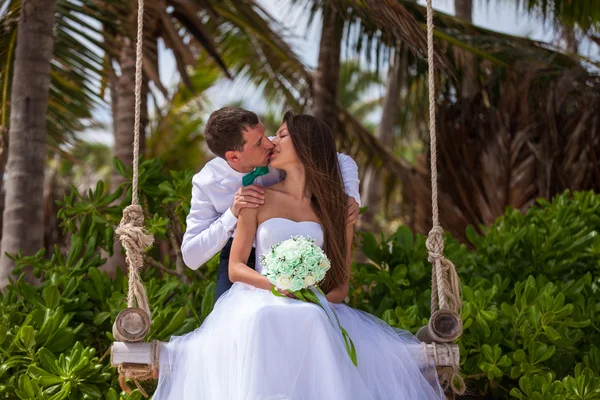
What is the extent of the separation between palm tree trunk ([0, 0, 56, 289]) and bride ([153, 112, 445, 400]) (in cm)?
207

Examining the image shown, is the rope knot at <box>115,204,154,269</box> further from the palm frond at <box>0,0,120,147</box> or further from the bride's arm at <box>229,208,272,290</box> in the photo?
the palm frond at <box>0,0,120,147</box>

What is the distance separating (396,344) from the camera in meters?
3.26

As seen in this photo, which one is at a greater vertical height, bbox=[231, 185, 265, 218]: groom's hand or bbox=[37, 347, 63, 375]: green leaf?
bbox=[231, 185, 265, 218]: groom's hand

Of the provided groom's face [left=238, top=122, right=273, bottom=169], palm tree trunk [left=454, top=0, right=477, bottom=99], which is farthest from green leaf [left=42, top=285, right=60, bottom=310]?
palm tree trunk [left=454, top=0, right=477, bottom=99]

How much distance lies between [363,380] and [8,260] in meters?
2.70

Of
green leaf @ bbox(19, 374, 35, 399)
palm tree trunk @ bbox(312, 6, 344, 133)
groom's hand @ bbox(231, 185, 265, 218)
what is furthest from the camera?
palm tree trunk @ bbox(312, 6, 344, 133)

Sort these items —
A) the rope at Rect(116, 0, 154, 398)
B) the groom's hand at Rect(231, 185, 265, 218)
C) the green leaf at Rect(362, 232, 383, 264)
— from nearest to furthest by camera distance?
the rope at Rect(116, 0, 154, 398) < the groom's hand at Rect(231, 185, 265, 218) < the green leaf at Rect(362, 232, 383, 264)

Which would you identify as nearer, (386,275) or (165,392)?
(165,392)

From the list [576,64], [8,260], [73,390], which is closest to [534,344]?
[73,390]

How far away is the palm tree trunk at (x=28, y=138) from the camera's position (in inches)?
197

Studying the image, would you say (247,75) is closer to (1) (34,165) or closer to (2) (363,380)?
(1) (34,165)

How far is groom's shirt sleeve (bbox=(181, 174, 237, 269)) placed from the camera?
3529 millimetres

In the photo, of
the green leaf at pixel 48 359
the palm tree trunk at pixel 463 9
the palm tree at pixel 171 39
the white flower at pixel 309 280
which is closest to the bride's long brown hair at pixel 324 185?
the white flower at pixel 309 280

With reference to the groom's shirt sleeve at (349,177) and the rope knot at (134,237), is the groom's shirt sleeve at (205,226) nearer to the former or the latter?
the rope knot at (134,237)
